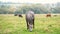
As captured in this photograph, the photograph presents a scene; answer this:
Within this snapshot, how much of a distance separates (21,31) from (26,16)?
37 cm

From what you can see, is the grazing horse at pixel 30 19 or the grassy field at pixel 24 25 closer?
the grassy field at pixel 24 25

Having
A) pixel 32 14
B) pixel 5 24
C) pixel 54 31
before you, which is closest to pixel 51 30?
pixel 54 31

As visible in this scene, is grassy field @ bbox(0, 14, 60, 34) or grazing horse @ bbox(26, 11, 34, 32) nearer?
grassy field @ bbox(0, 14, 60, 34)

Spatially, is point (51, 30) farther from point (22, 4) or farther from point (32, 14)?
point (22, 4)

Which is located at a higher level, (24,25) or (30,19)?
(30,19)

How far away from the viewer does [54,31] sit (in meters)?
2.60

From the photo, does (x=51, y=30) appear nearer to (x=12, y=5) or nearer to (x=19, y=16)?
(x=19, y=16)

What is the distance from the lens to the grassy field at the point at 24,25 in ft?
8.50

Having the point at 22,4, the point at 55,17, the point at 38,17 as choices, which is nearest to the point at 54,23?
the point at 55,17

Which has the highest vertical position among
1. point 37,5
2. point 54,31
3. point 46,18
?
point 37,5

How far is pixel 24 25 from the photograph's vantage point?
2738 mm

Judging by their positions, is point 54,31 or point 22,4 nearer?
point 54,31

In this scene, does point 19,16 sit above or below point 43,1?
below

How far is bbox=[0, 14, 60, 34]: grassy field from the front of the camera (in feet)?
8.50
